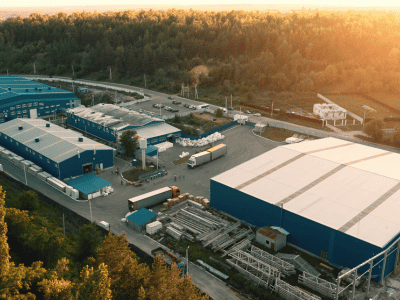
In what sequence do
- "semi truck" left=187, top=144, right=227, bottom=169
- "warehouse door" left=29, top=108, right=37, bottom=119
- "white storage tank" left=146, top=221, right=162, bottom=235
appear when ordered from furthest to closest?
"warehouse door" left=29, top=108, right=37, bottom=119 < "semi truck" left=187, top=144, right=227, bottom=169 < "white storage tank" left=146, top=221, right=162, bottom=235

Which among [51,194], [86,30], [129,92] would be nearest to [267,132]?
[51,194]

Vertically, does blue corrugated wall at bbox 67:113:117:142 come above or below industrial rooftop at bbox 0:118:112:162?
below

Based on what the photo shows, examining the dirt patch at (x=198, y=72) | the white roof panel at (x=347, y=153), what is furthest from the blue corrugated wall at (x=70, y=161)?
the dirt patch at (x=198, y=72)

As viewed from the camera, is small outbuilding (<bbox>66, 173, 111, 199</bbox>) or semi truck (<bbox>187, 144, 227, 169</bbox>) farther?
semi truck (<bbox>187, 144, 227, 169</bbox>)

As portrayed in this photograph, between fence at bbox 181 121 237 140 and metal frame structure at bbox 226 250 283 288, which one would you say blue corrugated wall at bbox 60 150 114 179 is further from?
metal frame structure at bbox 226 250 283 288

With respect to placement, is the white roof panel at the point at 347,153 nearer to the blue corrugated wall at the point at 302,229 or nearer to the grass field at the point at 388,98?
the blue corrugated wall at the point at 302,229

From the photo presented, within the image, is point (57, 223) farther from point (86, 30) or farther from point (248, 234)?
point (86, 30)

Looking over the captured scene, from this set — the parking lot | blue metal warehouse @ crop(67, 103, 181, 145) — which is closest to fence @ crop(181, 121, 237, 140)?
blue metal warehouse @ crop(67, 103, 181, 145)
